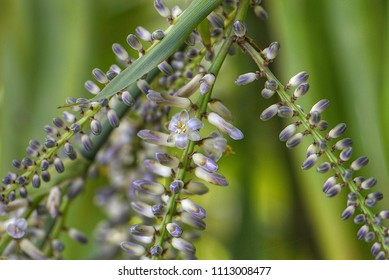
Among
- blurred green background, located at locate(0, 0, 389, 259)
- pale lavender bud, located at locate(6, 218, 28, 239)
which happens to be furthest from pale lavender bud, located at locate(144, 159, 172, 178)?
blurred green background, located at locate(0, 0, 389, 259)

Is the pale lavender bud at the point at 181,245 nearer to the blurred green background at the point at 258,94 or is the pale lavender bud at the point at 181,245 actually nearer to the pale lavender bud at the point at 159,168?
the pale lavender bud at the point at 159,168

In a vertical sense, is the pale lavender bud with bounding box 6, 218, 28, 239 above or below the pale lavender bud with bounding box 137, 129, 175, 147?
below

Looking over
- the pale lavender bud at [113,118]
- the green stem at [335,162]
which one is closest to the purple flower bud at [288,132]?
the green stem at [335,162]

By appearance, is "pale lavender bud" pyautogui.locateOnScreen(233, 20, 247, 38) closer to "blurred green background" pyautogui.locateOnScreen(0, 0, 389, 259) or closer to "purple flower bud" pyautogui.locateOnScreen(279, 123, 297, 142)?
"purple flower bud" pyautogui.locateOnScreen(279, 123, 297, 142)

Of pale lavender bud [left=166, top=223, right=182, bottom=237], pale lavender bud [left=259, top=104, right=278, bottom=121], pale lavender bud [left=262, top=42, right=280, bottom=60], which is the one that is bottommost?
pale lavender bud [left=166, top=223, right=182, bottom=237]

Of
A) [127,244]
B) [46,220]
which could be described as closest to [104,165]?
[46,220]

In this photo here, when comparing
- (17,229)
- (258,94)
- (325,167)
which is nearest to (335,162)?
(325,167)

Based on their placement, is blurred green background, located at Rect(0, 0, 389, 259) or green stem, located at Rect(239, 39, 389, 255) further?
blurred green background, located at Rect(0, 0, 389, 259)
